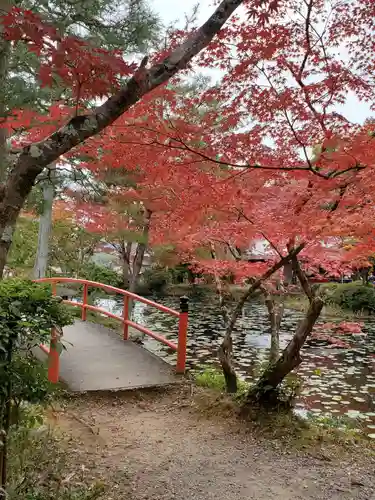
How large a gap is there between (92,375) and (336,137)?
4163mm

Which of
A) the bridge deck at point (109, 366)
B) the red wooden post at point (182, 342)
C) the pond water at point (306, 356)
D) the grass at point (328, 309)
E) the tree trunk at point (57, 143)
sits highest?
the tree trunk at point (57, 143)

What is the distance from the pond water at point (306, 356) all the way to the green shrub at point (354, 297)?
5.21 ft

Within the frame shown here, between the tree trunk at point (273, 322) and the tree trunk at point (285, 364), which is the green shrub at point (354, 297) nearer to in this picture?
the tree trunk at point (273, 322)

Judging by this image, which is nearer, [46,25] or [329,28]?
[46,25]

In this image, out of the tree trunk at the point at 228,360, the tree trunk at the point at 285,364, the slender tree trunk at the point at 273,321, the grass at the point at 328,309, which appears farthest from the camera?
the grass at the point at 328,309

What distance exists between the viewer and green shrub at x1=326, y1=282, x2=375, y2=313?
17875mm

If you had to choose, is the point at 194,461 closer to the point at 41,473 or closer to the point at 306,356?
the point at 41,473

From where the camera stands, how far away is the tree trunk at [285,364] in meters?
4.96

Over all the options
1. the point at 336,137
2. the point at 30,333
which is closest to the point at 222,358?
the point at 336,137

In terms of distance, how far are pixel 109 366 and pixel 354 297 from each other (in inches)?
560

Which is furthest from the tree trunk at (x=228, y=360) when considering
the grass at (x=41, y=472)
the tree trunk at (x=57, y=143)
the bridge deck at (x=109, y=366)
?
the tree trunk at (x=57, y=143)

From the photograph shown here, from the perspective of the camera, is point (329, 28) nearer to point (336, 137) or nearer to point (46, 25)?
point (336, 137)

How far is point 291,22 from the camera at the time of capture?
4.94m

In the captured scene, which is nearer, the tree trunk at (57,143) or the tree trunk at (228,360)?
the tree trunk at (57,143)
